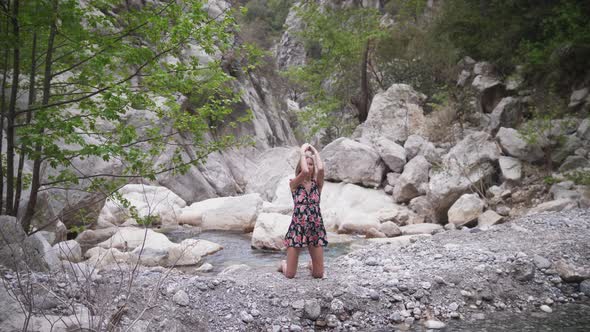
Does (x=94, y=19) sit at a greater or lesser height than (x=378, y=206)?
greater

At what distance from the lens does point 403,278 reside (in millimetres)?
5773

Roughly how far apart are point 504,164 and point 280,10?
4270 cm

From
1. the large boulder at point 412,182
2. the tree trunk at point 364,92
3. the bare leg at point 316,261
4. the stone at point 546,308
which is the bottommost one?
the stone at point 546,308

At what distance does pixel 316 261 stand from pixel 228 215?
747 cm

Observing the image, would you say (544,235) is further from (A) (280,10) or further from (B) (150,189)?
(A) (280,10)

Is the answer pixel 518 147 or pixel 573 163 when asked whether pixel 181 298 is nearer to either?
pixel 573 163

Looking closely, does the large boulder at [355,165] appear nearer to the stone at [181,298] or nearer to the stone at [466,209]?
the stone at [466,209]

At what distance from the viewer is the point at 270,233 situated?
9805mm

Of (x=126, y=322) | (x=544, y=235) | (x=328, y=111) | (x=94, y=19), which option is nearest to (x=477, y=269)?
(x=544, y=235)

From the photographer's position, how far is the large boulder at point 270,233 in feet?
31.8

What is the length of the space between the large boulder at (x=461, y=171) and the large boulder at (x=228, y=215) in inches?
202

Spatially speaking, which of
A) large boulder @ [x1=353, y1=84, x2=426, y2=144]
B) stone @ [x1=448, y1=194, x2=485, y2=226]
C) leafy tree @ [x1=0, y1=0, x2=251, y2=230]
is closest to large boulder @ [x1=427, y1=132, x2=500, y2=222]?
stone @ [x1=448, y1=194, x2=485, y2=226]

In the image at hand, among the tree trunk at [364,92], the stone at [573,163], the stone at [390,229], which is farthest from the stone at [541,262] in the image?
the tree trunk at [364,92]

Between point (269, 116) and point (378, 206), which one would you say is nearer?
point (378, 206)
